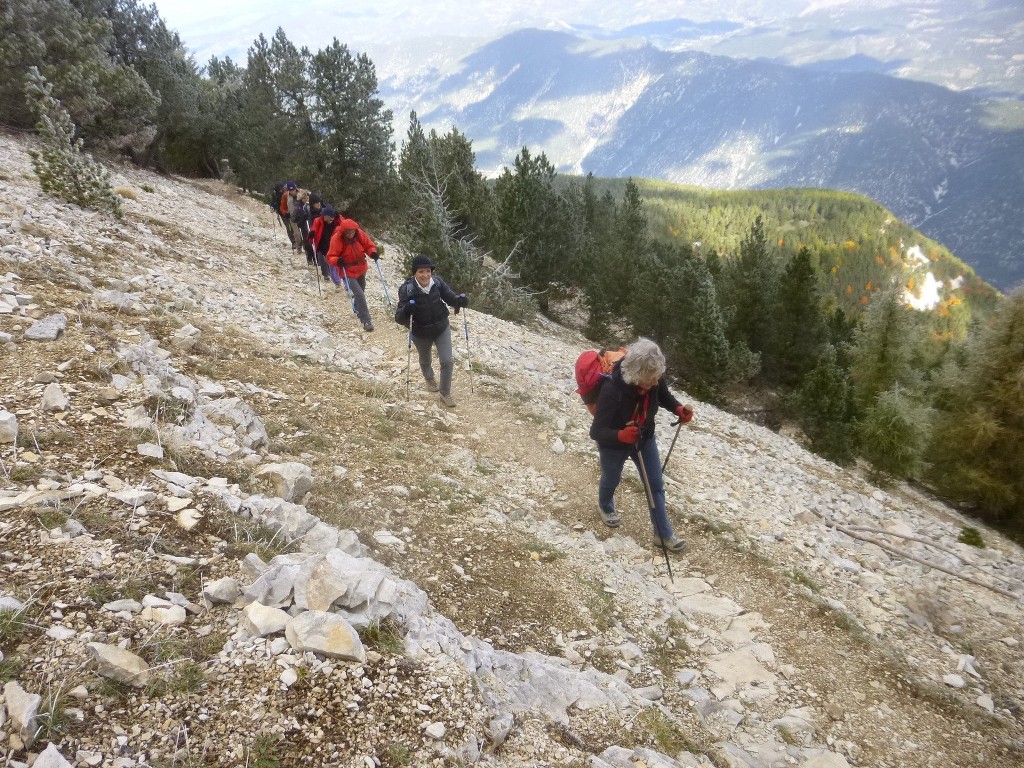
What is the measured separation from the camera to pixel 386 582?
13.7 feet

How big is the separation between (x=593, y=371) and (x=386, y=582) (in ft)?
11.5

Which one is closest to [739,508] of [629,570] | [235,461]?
[629,570]

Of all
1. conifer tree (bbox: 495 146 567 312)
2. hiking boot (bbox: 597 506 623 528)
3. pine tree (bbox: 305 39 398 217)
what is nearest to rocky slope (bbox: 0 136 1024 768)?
hiking boot (bbox: 597 506 623 528)

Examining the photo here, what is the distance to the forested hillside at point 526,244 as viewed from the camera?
66.1 feet

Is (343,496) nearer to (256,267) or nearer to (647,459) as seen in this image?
(647,459)

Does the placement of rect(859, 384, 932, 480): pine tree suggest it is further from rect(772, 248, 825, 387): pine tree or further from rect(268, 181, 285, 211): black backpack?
rect(268, 181, 285, 211): black backpack

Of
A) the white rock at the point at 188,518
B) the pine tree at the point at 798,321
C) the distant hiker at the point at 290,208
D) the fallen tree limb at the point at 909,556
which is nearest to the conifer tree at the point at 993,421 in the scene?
the pine tree at the point at 798,321

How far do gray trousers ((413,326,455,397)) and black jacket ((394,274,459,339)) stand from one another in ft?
0.38

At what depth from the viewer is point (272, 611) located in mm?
3557

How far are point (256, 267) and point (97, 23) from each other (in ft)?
48.2

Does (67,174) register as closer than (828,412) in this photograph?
Yes

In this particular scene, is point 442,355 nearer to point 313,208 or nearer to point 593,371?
point 593,371

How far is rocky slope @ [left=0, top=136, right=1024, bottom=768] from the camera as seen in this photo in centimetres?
309

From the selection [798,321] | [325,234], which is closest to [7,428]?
[325,234]
